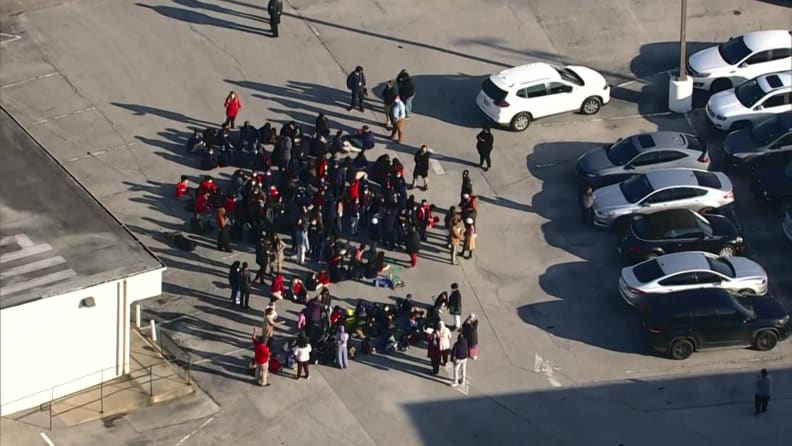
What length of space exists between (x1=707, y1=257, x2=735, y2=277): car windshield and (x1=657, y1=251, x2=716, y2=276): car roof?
135mm

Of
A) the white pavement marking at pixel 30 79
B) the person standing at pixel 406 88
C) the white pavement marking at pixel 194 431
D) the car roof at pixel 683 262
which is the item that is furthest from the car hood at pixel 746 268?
the white pavement marking at pixel 30 79

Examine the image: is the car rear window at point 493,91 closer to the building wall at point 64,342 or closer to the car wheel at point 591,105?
the car wheel at point 591,105

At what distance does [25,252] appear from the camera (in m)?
39.5

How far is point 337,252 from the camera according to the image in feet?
147

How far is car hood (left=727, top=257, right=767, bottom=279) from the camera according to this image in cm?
4322

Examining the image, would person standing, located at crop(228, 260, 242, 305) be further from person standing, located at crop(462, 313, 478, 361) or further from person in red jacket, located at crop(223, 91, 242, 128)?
person in red jacket, located at crop(223, 91, 242, 128)

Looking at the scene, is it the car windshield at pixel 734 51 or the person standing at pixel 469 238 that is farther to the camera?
the car windshield at pixel 734 51

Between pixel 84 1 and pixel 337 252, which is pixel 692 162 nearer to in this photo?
pixel 337 252

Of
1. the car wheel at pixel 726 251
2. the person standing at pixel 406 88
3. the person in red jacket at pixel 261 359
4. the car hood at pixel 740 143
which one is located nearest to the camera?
the person in red jacket at pixel 261 359

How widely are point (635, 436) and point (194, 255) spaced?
12.9 m

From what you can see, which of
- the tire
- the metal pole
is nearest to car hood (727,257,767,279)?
the tire

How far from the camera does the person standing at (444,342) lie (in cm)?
4159

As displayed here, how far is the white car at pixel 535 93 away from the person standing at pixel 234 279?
34.3ft

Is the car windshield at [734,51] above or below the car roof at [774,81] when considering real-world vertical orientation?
above
